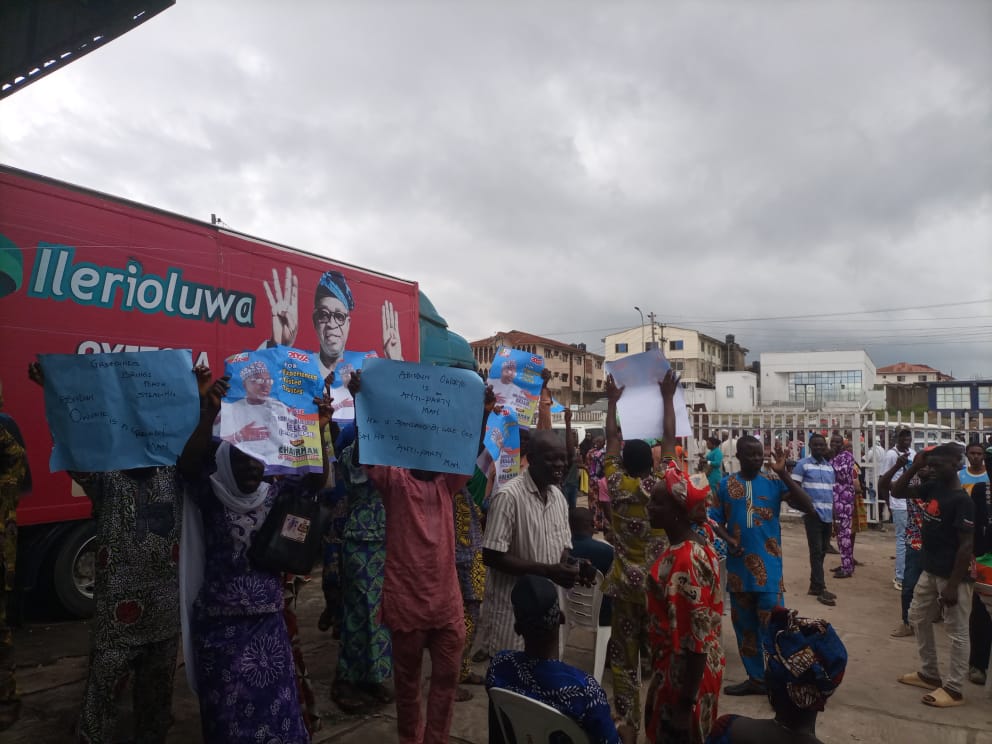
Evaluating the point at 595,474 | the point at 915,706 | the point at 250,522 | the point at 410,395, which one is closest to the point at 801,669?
the point at 410,395

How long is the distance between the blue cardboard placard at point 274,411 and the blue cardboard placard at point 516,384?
1586mm

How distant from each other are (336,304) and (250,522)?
5.24 metres

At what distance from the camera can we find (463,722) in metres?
4.11

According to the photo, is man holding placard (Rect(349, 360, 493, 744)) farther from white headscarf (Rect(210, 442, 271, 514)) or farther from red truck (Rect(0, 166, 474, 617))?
red truck (Rect(0, 166, 474, 617))

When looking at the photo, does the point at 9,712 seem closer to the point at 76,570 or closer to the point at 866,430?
the point at 76,570

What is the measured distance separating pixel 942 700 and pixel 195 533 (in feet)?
16.7

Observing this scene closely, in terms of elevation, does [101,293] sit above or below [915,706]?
above

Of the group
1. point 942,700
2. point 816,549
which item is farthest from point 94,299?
point 816,549

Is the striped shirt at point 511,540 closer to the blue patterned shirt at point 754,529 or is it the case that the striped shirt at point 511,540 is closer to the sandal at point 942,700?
the blue patterned shirt at point 754,529

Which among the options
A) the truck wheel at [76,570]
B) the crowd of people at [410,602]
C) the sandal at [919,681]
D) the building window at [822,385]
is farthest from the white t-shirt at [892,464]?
the building window at [822,385]

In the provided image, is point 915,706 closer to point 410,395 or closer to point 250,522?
point 410,395

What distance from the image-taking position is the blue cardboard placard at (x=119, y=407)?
2811 mm

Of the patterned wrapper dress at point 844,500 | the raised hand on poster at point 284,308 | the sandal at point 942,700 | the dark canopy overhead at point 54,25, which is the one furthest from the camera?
the patterned wrapper dress at point 844,500

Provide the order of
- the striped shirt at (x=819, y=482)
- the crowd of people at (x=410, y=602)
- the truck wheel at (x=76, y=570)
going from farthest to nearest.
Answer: the striped shirt at (x=819, y=482) < the truck wheel at (x=76, y=570) < the crowd of people at (x=410, y=602)
